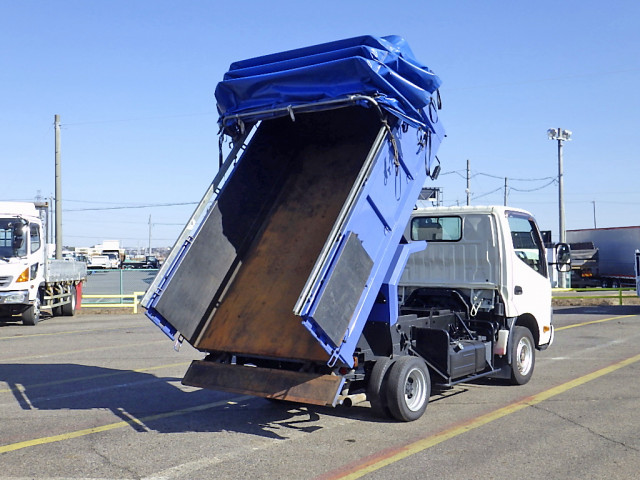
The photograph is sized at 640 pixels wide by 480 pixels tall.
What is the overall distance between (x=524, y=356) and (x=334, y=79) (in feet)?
16.0

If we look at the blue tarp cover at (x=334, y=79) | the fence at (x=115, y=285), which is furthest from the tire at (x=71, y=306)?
the blue tarp cover at (x=334, y=79)

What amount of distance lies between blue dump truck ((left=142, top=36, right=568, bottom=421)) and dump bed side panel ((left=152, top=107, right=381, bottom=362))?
2 centimetres

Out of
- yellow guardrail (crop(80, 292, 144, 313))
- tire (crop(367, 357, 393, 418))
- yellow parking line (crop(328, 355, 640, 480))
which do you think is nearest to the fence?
yellow guardrail (crop(80, 292, 144, 313))

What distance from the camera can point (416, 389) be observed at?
297 inches

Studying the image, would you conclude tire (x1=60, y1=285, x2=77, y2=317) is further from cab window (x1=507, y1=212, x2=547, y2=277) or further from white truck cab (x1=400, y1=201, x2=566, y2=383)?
cab window (x1=507, y1=212, x2=547, y2=277)

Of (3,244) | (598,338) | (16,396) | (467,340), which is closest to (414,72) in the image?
(467,340)

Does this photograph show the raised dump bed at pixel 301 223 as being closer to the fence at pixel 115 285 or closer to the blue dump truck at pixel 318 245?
the blue dump truck at pixel 318 245

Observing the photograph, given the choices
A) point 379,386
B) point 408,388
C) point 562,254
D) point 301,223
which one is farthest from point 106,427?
point 562,254

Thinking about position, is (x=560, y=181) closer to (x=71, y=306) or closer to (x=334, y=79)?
(x=71, y=306)

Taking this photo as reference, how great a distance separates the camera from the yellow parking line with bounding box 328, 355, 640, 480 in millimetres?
5762

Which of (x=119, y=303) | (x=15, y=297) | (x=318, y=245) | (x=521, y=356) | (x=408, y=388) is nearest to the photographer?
(x=408, y=388)

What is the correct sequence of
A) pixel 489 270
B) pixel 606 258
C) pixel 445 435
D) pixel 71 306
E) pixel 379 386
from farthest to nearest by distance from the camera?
pixel 606 258, pixel 71 306, pixel 489 270, pixel 379 386, pixel 445 435

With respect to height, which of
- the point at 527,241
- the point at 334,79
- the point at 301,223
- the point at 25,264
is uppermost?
the point at 334,79

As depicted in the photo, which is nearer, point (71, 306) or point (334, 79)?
point (334, 79)
